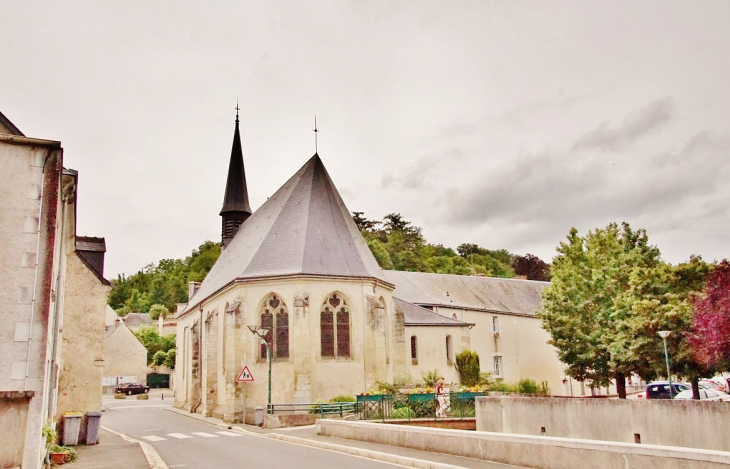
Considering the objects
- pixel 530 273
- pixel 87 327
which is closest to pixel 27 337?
pixel 87 327

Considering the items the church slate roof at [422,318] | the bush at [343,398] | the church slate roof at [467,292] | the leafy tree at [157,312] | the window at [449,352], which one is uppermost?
the leafy tree at [157,312]

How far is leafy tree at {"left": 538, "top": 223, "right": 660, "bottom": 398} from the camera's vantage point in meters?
27.8

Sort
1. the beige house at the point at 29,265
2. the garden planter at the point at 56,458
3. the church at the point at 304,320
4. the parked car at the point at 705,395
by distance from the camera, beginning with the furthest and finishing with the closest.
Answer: the church at the point at 304,320, the parked car at the point at 705,395, the garden planter at the point at 56,458, the beige house at the point at 29,265

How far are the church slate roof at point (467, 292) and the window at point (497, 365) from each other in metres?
3.19

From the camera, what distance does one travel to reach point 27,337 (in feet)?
31.6

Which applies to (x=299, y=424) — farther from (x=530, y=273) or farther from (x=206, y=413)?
(x=530, y=273)

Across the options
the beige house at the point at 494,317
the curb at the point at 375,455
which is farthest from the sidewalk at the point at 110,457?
the beige house at the point at 494,317

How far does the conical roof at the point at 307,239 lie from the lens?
1057 inches

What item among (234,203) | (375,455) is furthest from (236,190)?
(375,455)

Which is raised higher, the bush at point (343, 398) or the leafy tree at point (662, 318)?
the leafy tree at point (662, 318)

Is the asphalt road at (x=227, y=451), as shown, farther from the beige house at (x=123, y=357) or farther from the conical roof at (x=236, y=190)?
the beige house at (x=123, y=357)

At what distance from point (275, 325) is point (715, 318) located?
16.5 metres

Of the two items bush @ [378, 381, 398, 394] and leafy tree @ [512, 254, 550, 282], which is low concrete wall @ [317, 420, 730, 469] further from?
leafy tree @ [512, 254, 550, 282]

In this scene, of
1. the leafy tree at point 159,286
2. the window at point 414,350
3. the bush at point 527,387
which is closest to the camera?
the window at point 414,350
